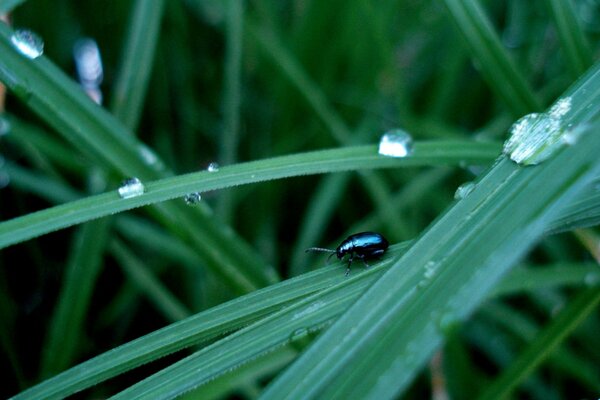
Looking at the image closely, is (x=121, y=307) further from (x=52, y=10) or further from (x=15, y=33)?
(x=52, y=10)

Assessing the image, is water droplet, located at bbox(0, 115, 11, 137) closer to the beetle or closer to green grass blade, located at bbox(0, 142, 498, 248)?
green grass blade, located at bbox(0, 142, 498, 248)

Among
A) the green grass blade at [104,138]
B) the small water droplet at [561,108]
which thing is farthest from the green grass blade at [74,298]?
the small water droplet at [561,108]

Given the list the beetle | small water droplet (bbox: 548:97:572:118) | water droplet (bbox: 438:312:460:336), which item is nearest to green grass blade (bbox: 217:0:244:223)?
the beetle

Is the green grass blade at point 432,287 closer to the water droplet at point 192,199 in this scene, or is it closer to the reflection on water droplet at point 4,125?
the water droplet at point 192,199

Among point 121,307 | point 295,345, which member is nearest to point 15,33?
point 295,345

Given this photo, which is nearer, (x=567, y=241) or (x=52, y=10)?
(x=567, y=241)
